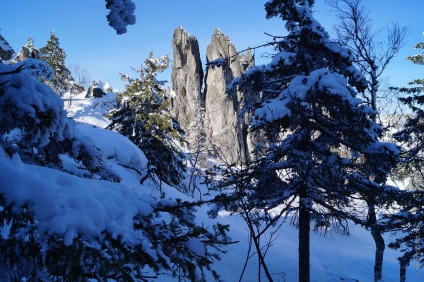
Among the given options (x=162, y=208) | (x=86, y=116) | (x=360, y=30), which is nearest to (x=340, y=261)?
(x=360, y=30)

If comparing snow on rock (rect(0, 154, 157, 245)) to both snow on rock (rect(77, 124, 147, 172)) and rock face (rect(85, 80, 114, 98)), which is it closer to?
snow on rock (rect(77, 124, 147, 172))

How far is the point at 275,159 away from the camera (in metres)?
7.15

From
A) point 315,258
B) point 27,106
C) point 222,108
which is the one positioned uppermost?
point 222,108

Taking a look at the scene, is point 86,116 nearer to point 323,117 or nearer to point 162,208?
point 323,117

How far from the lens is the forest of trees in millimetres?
1738

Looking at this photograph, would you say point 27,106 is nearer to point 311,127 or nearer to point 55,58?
point 311,127

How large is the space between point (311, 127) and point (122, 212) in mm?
6273

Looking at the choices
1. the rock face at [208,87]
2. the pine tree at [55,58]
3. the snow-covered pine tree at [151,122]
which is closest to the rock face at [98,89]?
the pine tree at [55,58]

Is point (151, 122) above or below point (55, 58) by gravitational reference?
below

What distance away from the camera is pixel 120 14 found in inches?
71.7

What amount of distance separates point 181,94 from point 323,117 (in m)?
43.0

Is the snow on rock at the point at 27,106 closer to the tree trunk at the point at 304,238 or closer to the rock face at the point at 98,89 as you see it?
the tree trunk at the point at 304,238

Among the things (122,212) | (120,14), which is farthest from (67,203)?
(120,14)

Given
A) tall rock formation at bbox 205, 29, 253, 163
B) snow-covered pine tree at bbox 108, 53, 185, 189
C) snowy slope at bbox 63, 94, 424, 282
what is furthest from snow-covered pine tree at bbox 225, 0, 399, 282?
tall rock formation at bbox 205, 29, 253, 163
